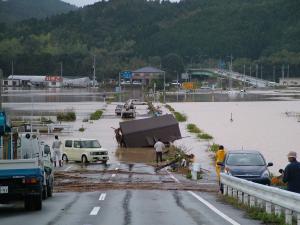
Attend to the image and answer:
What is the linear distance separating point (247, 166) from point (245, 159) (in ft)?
1.69

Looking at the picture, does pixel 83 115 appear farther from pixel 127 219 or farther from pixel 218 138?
pixel 127 219

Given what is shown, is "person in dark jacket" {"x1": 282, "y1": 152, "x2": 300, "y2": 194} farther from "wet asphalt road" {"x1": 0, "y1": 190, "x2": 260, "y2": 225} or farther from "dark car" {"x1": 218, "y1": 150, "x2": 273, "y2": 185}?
"dark car" {"x1": 218, "y1": 150, "x2": 273, "y2": 185}

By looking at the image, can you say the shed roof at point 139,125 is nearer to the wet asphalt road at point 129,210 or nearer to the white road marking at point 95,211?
the wet asphalt road at point 129,210

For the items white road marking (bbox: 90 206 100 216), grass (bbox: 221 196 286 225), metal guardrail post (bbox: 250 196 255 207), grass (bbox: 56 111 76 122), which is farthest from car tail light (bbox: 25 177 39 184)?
grass (bbox: 56 111 76 122)

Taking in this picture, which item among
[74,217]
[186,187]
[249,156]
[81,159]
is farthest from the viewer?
[81,159]

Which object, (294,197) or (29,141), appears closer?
(294,197)

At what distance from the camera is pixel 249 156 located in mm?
23375

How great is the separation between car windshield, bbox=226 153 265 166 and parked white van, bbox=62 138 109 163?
633 inches

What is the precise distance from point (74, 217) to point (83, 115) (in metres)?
Result: 68.7

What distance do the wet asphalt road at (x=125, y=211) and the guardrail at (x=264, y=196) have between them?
0.54 m

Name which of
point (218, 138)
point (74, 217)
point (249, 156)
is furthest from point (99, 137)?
point (74, 217)

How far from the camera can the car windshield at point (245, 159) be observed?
23016mm

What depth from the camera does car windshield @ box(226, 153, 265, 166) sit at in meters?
23.0

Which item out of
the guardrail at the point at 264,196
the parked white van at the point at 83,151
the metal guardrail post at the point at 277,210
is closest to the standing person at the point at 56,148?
the parked white van at the point at 83,151
